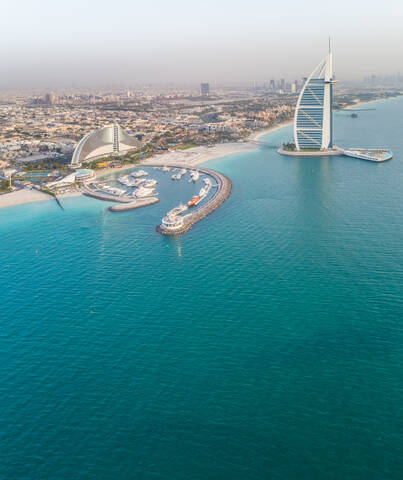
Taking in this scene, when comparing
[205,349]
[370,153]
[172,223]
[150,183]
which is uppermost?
[370,153]

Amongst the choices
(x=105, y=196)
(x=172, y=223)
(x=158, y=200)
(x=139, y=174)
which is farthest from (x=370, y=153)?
(x=172, y=223)

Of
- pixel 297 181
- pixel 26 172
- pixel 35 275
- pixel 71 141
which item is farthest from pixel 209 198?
pixel 71 141

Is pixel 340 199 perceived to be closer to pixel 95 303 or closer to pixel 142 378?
pixel 95 303

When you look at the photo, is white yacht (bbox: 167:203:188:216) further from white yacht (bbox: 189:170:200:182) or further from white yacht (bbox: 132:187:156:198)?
white yacht (bbox: 189:170:200:182)

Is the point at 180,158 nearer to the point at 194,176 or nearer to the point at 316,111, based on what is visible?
the point at 194,176

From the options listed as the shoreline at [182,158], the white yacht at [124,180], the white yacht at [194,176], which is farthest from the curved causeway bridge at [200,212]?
the shoreline at [182,158]

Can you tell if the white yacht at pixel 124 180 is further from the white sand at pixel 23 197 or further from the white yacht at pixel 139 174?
the white sand at pixel 23 197
